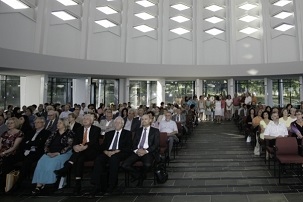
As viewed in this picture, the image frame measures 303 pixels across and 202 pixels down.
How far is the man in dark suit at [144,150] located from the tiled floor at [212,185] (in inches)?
11.9

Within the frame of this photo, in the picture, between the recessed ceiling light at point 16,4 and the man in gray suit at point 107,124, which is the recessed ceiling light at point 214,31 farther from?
the man in gray suit at point 107,124

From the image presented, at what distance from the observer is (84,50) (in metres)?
15.8

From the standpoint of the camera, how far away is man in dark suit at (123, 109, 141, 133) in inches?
269

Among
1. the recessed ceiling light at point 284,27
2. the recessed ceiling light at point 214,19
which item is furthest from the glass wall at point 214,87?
the recessed ceiling light at point 284,27

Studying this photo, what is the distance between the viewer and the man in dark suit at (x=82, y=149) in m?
4.24

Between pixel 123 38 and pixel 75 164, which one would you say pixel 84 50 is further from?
pixel 75 164

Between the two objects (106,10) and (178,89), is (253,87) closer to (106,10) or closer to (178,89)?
(178,89)

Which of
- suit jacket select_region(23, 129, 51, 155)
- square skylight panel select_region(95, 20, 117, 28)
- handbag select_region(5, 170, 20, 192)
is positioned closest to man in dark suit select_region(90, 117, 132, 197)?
suit jacket select_region(23, 129, 51, 155)

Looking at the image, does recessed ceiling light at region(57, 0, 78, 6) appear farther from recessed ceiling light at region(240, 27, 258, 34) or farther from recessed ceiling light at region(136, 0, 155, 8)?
recessed ceiling light at region(240, 27, 258, 34)

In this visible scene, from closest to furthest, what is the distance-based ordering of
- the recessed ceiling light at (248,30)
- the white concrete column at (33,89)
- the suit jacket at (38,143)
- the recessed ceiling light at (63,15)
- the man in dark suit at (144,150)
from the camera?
the man in dark suit at (144,150) < the suit jacket at (38,143) < the white concrete column at (33,89) < the recessed ceiling light at (63,15) < the recessed ceiling light at (248,30)

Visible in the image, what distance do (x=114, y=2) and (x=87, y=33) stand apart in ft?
10.5

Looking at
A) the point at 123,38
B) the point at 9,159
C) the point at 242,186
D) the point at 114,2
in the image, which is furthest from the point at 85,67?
the point at 242,186

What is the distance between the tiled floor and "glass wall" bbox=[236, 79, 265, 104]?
11498 millimetres

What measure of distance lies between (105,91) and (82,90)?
2.34 metres
